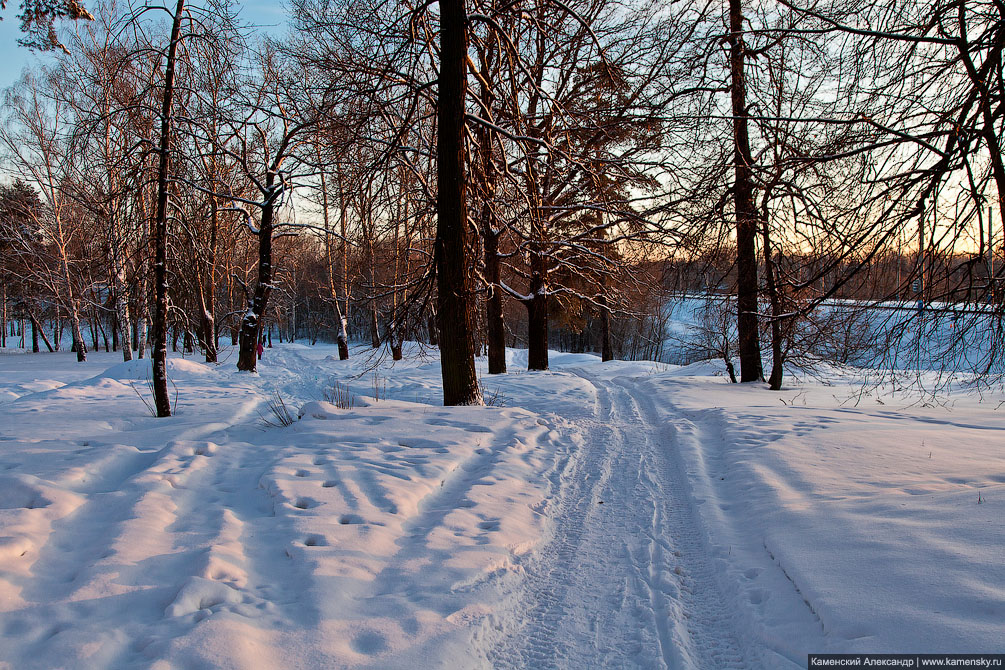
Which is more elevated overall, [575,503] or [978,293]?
[978,293]

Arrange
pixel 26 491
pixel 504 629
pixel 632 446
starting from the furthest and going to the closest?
pixel 632 446 → pixel 26 491 → pixel 504 629

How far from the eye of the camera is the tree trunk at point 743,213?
22.5 feet

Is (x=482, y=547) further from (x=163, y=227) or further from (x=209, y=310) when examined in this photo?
(x=209, y=310)

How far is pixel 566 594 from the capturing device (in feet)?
9.86

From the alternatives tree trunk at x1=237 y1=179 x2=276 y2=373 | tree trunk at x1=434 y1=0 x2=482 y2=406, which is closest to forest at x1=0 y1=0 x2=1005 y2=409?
tree trunk at x1=434 y1=0 x2=482 y2=406

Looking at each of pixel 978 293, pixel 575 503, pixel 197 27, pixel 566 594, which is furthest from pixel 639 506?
pixel 197 27

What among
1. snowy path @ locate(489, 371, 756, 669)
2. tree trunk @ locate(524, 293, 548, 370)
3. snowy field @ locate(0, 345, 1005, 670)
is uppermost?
tree trunk @ locate(524, 293, 548, 370)

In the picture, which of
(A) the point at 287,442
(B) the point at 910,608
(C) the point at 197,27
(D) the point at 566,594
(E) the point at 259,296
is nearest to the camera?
(B) the point at 910,608

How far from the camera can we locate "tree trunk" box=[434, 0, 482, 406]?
7402mm

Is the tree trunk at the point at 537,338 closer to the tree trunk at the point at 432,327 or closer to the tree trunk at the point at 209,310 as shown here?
the tree trunk at the point at 432,327

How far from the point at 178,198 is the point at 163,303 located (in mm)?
1734

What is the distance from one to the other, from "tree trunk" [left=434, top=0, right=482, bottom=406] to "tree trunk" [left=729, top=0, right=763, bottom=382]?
3756mm

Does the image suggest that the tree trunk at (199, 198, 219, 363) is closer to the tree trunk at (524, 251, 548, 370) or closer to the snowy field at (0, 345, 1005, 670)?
the tree trunk at (524, 251, 548, 370)

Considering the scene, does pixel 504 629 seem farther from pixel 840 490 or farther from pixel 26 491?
pixel 26 491
